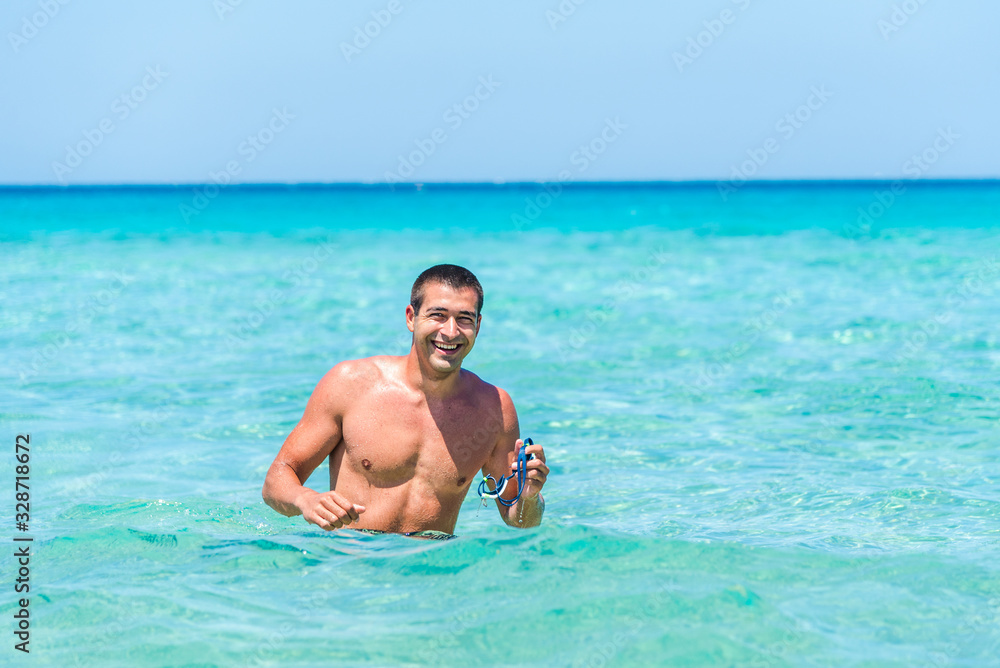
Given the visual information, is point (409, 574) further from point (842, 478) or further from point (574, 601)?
point (842, 478)

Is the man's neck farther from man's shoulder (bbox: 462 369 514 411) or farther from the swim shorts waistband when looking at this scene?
the swim shorts waistband

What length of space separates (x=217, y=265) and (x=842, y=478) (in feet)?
54.1

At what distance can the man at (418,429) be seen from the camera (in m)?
4.19

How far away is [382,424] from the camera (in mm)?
4297

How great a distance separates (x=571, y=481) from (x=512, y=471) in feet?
7.29

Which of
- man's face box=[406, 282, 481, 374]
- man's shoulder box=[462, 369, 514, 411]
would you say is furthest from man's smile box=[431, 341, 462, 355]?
man's shoulder box=[462, 369, 514, 411]

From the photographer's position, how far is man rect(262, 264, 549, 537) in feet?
13.8

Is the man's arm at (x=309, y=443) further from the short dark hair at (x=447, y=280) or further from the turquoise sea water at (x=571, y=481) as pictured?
the short dark hair at (x=447, y=280)

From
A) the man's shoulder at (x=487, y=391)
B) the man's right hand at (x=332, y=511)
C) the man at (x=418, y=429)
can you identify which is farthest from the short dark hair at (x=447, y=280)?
the man's right hand at (x=332, y=511)

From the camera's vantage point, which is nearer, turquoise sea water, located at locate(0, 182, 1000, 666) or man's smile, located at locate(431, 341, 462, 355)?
turquoise sea water, located at locate(0, 182, 1000, 666)

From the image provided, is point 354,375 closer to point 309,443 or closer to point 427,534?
point 309,443

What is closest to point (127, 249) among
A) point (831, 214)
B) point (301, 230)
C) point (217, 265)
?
point (217, 265)

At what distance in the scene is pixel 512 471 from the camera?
4.09 meters

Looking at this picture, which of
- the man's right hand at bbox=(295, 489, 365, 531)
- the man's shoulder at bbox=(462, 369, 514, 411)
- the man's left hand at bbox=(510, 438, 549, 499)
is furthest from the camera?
the man's shoulder at bbox=(462, 369, 514, 411)
